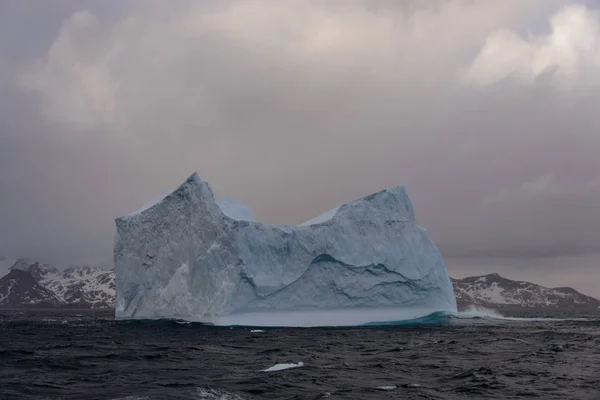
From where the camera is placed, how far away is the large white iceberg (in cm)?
3506

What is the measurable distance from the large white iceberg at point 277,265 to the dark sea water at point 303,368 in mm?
7331

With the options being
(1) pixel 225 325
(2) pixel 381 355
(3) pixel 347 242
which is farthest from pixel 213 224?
(2) pixel 381 355

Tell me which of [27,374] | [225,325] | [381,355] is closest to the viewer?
[27,374]

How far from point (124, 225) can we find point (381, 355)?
24290 mm

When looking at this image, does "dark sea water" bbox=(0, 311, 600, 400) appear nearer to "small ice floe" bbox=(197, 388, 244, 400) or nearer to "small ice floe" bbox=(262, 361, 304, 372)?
"small ice floe" bbox=(197, 388, 244, 400)

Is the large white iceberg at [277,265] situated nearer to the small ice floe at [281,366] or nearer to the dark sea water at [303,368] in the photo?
the dark sea water at [303,368]

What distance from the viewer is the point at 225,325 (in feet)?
114

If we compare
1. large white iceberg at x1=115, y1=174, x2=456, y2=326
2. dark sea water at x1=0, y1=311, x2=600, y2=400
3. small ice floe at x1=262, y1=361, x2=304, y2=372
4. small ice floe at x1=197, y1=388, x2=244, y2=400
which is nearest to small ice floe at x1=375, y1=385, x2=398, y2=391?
dark sea water at x1=0, y1=311, x2=600, y2=400

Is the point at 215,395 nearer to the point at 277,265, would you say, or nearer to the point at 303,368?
the point at 303,368

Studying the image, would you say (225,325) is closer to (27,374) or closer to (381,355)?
(381,355)

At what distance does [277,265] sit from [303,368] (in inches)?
749

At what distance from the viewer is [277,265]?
3644cm

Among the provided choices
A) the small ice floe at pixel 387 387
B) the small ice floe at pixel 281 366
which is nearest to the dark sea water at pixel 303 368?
the small ice floe at pixel 387 387

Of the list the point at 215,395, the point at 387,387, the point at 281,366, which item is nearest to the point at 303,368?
the point at 281,366
